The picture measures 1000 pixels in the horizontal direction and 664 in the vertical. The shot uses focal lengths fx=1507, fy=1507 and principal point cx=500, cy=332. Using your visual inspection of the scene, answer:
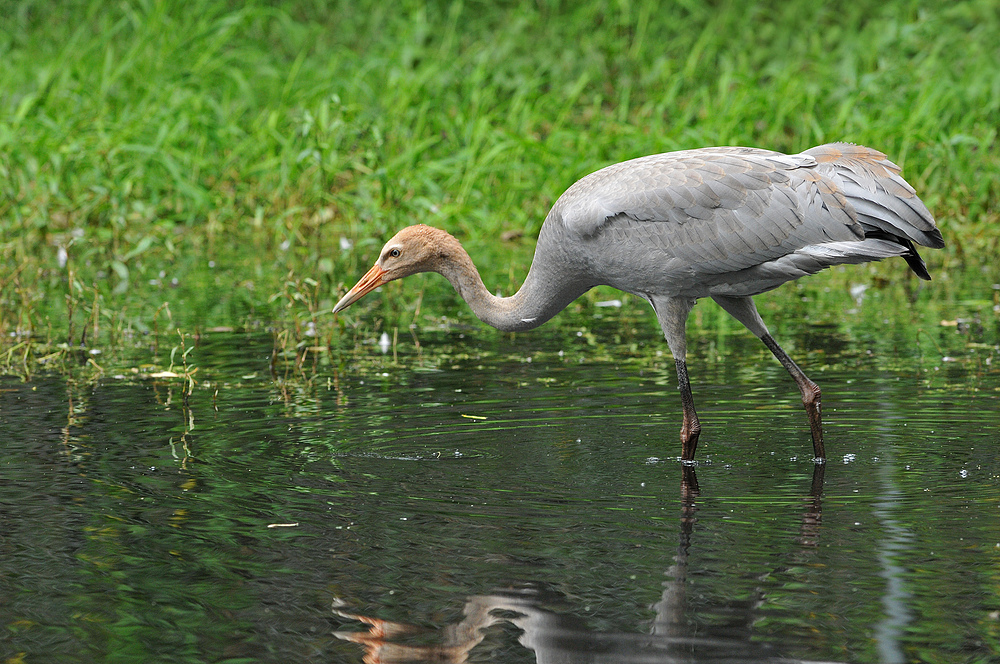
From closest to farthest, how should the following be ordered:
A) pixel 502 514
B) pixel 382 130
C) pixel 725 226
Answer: pixel 502 514 → pixel 725 226 → pixel 382 130

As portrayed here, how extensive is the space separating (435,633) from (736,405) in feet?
11.2

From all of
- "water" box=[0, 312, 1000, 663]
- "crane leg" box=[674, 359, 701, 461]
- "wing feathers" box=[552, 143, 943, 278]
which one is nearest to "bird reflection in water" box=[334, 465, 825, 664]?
"water" box=[0, 312, 1000, 663]

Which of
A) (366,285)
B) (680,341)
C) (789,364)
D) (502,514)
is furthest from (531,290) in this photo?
(502,514)

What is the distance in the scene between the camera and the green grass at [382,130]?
11102 mm

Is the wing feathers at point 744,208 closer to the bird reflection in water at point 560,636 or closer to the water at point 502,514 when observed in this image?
the water at point 502,514

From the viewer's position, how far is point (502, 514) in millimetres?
5383

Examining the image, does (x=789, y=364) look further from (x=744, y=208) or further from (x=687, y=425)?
(x=744, y=208)

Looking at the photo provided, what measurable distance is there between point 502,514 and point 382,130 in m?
7.99

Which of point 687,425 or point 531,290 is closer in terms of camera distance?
point 687,425

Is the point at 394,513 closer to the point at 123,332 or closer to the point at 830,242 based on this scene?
the point at 830,242

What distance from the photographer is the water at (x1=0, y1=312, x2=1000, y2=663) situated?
4.21 meters

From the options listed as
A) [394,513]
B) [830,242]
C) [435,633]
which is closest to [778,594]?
[435,633]

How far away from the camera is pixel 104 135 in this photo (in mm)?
12914

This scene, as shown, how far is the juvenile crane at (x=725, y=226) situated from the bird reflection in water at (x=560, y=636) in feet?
6.50
